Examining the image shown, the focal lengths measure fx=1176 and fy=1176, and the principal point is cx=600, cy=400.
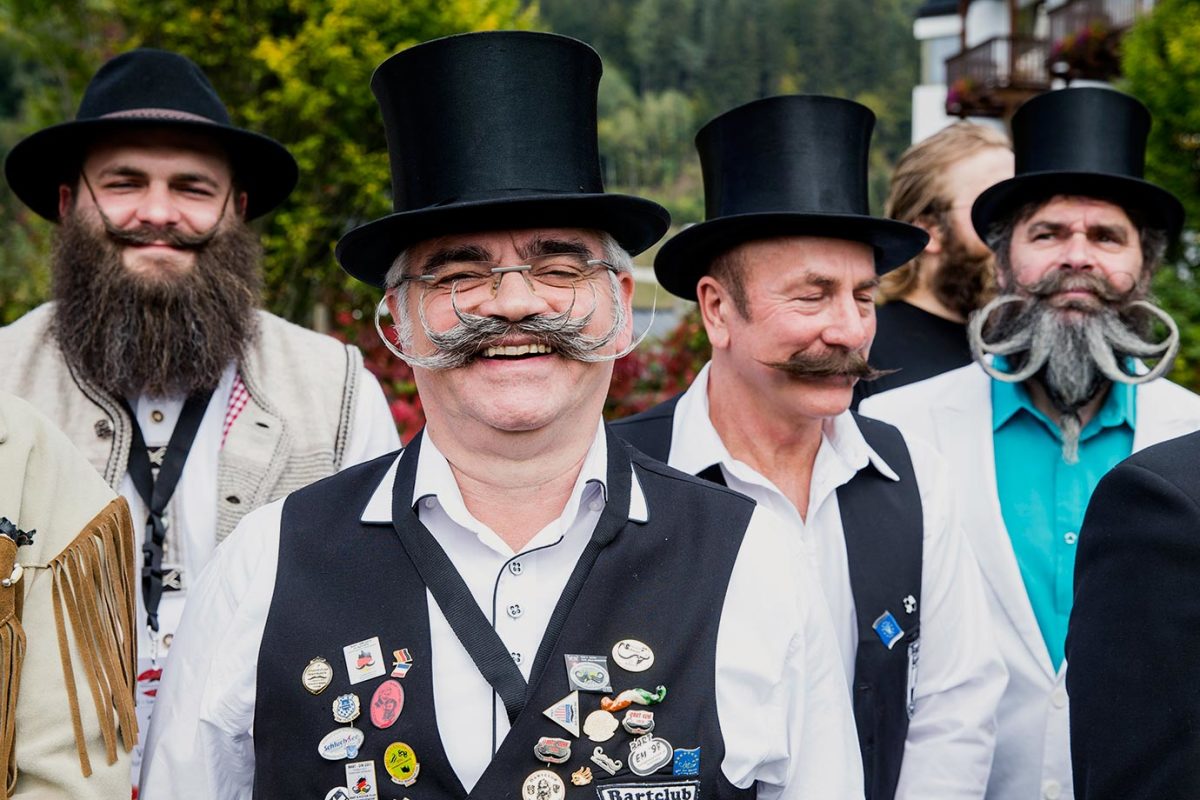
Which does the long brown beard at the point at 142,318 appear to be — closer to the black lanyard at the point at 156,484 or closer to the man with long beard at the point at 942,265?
the black lanyard at the point at 156,484

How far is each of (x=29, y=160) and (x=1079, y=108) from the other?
3055 mm

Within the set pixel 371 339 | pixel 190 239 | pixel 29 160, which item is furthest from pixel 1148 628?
pixel 371 339

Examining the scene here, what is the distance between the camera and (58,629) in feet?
6.52

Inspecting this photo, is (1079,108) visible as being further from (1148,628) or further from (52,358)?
(52,358)

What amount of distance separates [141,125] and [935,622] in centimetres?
240

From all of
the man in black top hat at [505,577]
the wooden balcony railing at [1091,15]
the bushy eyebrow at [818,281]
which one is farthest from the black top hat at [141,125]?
the wooden balcony railing at [1091,15]

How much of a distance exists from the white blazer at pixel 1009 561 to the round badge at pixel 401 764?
1.59 meters

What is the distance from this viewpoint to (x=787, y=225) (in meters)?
2.88

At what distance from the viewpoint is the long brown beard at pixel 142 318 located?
3.16 meters

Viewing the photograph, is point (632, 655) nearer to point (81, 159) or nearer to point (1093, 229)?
point (1093, 229)

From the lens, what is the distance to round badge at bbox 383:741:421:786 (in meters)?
1.97

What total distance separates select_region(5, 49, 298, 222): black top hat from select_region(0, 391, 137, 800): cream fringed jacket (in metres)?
1.33

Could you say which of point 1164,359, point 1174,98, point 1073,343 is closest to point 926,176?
point 1073,343

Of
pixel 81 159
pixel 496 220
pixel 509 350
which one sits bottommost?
pixel 509 350
